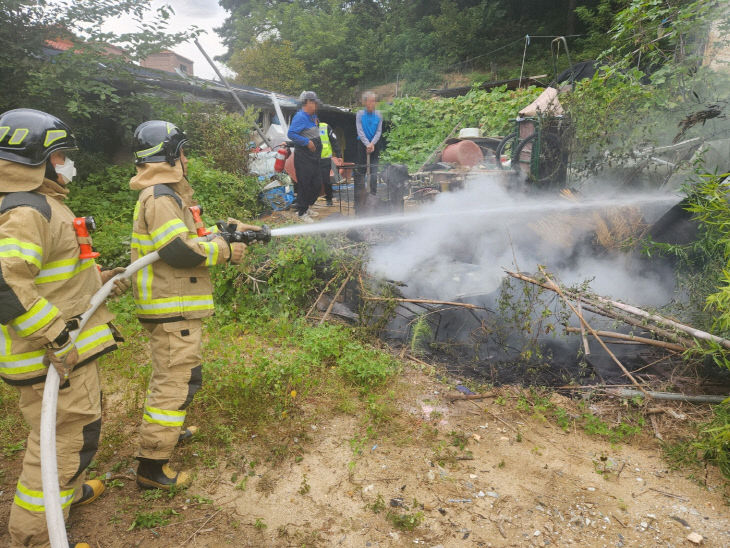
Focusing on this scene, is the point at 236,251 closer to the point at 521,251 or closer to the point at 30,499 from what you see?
the point at 30,499

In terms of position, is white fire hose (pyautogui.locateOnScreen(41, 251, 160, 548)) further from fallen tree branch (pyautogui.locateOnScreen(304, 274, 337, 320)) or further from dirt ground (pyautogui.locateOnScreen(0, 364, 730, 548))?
fallen tree branch (pyautogui.locateOnScreen(304, 274, 337, 320))

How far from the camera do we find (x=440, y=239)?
583cm

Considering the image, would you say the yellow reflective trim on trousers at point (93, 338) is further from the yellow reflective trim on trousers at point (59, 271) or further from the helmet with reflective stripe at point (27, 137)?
the helmet with reflective stripe at point (27, 137)

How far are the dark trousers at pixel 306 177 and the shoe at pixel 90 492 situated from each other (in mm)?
5178

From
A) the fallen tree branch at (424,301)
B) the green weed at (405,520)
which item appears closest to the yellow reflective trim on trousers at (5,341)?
the green weed at (405,520)

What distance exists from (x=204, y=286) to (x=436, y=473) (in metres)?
1.93

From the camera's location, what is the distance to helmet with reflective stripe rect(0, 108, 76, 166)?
203 centimetres

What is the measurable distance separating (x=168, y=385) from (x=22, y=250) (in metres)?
1.11

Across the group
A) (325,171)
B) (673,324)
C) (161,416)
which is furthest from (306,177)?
(673,324)

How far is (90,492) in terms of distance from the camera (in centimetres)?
257

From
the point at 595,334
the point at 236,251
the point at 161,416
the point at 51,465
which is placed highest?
the point at 236,251

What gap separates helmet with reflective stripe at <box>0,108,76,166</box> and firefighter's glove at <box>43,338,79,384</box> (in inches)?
35.1

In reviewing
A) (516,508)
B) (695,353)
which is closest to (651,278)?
(695,353)

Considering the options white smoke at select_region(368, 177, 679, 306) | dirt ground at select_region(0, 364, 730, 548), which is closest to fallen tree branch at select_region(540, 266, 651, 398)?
dirt ground at select_region(0, 364, 730, 548)
